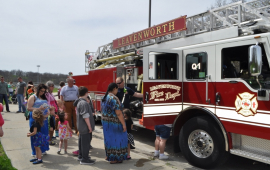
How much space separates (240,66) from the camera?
4.02 m

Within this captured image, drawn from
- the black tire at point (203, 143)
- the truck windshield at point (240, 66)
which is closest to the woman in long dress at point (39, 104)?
the black tire at point (203, 143)

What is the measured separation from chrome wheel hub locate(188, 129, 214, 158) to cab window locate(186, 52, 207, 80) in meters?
1.06

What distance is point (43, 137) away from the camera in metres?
4.61

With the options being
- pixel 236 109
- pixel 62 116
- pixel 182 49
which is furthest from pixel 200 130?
pixel 62 116

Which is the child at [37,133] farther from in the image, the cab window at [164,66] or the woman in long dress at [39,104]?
the cab window at [164,66]

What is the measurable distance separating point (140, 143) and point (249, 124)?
340cm

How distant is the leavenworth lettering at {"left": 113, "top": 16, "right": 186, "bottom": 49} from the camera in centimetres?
530

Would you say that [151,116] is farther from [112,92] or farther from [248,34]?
[248,34]

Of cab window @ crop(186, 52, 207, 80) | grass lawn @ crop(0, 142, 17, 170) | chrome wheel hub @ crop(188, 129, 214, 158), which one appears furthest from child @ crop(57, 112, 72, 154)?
cab window @ crop(186, 52, 207, 80)

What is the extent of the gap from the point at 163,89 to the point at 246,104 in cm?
157

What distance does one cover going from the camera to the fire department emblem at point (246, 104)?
366cm

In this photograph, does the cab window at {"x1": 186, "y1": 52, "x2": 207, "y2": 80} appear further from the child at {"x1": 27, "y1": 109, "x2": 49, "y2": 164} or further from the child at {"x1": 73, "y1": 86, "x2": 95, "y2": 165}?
the child at {"x1": 27, "y1": 109, "x2": 49, "y2": 164}

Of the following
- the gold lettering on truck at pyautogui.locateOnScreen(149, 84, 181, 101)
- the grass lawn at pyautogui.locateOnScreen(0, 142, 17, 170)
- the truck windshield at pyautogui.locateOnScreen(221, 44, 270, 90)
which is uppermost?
the truck windshield at pyautogui.locateOnScreen(221, 44, 270, 90)

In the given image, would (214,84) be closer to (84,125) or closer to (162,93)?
(162,93)
